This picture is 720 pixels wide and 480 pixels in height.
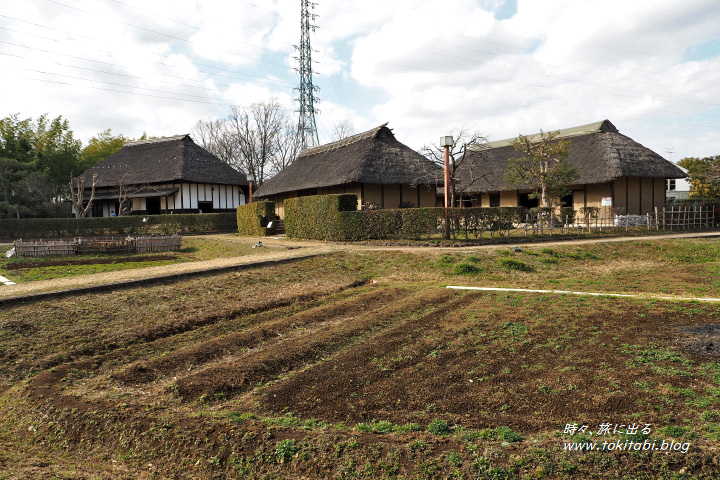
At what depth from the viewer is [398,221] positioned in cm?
1839

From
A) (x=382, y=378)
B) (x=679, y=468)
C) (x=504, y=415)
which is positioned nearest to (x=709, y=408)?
(x=679, y=468)

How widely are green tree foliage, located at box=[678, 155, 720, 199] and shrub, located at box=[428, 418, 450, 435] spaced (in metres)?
32.6

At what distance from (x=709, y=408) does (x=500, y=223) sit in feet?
47.4

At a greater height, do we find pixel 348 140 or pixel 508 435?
pixel 348 140

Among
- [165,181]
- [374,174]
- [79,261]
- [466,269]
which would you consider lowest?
[466,269]

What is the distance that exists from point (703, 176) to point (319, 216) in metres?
27.1

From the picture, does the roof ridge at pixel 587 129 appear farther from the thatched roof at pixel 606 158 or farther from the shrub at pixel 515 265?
the shrub at pixel 515 265

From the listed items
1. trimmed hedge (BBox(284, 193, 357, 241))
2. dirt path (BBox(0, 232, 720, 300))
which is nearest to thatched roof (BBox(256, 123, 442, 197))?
trimmed hedge (BBox(284, 193, 357, 241))

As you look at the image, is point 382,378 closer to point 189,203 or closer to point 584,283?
point 584,283

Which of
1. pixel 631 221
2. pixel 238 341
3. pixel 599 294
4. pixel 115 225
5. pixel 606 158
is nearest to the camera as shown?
pixel 238 341

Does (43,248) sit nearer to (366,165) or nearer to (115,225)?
(115,225)

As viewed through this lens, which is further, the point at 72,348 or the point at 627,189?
the point at 627,189

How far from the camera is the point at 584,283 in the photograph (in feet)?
39.0

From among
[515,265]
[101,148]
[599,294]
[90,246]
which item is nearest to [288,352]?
[599,294]
